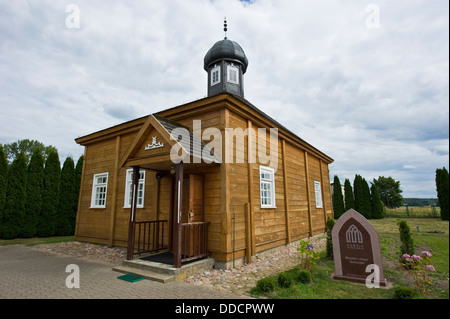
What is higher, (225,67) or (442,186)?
(225,67)

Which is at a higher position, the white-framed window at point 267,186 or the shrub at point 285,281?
the white-framed window at point 267,186

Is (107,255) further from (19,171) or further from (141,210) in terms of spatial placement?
(19,171)

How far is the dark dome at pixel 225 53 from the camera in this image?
10406 millimetres

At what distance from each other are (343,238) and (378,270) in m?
0.81

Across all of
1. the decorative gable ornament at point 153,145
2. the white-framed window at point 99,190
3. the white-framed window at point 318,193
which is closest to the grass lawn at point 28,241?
the white-framed window at point 99,190

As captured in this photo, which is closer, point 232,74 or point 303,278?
point 303,278

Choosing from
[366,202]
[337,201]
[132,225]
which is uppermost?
[337,201]

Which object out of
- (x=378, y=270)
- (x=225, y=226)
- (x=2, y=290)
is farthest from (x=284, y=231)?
(x=2, y=290)

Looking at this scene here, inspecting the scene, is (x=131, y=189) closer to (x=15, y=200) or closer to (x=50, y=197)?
(x=50, y=197)

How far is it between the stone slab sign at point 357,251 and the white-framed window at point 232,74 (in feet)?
24.3

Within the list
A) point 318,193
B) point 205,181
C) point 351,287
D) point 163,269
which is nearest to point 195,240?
point 163,269

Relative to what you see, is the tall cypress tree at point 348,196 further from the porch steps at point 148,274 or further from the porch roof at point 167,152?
the porch steps at point 148,274

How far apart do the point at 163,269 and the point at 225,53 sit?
8.82 m

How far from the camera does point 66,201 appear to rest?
14.4 m
